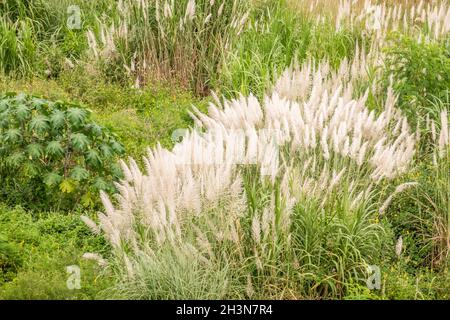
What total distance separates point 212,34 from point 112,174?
382cm

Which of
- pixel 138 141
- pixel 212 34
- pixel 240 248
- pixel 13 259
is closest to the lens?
pixel 240 248

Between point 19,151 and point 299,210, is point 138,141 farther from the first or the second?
point 299,210

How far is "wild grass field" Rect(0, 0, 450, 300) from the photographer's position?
5.34 metres

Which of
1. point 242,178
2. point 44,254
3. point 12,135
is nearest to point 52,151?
point 12,135

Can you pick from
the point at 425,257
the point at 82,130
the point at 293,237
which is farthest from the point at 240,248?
the point at 82,130

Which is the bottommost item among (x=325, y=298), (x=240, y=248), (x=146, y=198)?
(x=325, y=298)

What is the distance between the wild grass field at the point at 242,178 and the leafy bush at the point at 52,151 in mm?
19

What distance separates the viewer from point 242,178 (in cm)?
572

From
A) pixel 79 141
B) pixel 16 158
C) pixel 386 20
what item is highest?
pixel 386 20

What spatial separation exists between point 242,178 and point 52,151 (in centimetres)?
186

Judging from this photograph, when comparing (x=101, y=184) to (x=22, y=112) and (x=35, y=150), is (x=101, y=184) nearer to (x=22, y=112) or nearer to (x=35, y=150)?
(x=35, y=150)

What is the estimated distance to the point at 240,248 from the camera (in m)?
5.36

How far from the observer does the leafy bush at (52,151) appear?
6750mm

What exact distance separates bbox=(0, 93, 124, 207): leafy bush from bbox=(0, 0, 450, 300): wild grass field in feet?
0.06
